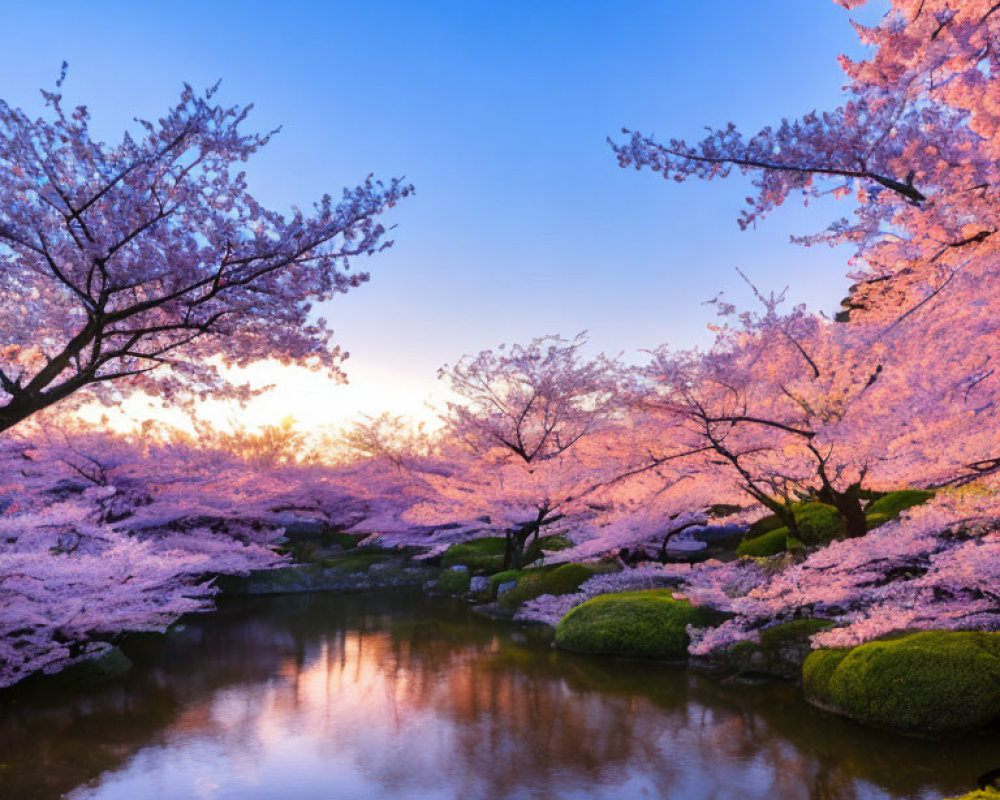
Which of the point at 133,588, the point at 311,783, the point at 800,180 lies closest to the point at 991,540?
the point at 800,180

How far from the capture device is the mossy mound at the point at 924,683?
7770 millimetres

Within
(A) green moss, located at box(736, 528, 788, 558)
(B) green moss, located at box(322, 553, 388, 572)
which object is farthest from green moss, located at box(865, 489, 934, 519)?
(B) green moss, located at box(322, 553, 388, 572)

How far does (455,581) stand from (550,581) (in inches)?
242

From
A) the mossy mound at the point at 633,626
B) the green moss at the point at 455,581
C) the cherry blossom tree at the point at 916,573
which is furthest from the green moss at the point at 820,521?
the green moss at the point at 455,581

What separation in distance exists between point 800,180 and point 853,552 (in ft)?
12.8

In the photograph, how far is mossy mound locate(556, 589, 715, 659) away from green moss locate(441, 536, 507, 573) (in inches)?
380

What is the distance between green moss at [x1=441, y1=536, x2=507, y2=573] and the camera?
23.8 meters

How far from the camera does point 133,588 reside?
31.0 feet

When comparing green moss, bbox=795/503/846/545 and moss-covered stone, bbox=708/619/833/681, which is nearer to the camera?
moss-covered stone, bbox=708/619/833/681

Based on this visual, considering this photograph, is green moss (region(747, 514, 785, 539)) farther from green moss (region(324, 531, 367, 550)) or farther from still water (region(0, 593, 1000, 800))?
green moss (region(324, 531, 367, 550))

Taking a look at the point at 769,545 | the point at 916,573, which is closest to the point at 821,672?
the point at 916,573

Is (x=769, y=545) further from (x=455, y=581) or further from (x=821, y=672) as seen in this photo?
(x=455, y=581)

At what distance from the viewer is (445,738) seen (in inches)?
343

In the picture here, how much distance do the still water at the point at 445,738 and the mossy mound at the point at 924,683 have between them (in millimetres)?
262
